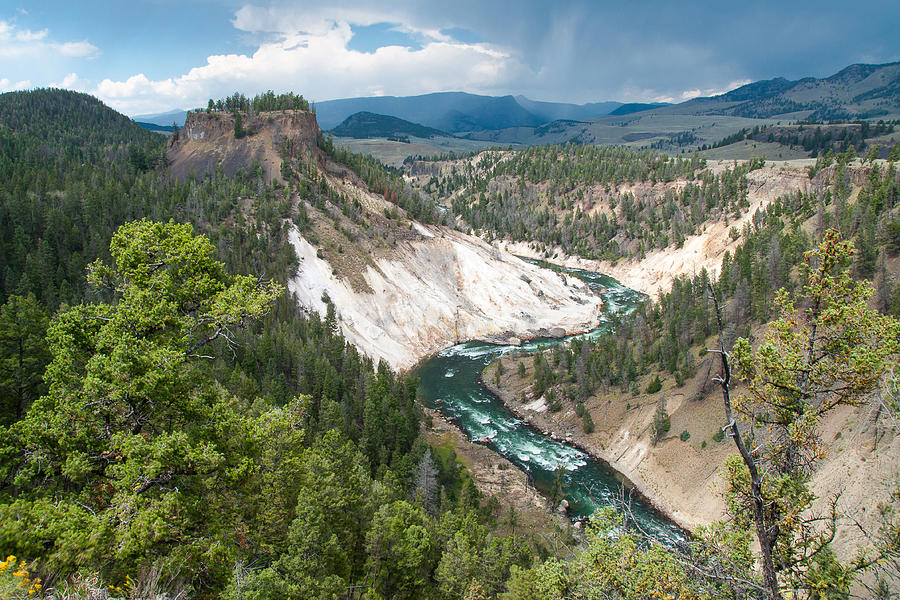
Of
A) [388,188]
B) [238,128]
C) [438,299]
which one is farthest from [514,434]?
[238,128]

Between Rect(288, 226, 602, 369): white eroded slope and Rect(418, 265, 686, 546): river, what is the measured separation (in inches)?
136

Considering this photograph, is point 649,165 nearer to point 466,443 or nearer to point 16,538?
point 466,443

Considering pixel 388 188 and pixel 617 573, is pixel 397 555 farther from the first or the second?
pixel 388 188

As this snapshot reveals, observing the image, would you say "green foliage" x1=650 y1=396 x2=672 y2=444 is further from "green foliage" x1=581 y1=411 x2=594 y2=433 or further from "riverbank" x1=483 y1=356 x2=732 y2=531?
"green foliage" x1=581 y1=411 x2=594 y2=433

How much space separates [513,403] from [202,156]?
76.4 metres

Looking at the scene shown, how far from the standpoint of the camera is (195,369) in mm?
10828

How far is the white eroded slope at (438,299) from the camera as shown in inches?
2616

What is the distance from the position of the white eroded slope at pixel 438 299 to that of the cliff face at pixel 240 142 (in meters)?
26.9

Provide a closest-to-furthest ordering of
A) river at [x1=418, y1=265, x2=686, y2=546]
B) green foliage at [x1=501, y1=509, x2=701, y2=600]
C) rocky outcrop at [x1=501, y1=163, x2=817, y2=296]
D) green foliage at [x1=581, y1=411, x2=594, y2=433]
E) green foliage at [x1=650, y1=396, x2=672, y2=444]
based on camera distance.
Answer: green foliage at [x1=501, y1=509, x2=701, y2=600], river at [x1=418, y1=265, x2=686, y2=546], green foliage at [x1=650, y1=396, x2=672, y2=444], green foliage at [x1=581, y1=411, x2=594, y2=433], rocky outcrop at [x1=501, y1=163, x2=817, y2=296]

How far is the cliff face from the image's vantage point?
90688mm

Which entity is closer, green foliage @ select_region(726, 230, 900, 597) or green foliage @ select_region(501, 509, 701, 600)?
green foliage @ select_region(726, 230, 900, 597)

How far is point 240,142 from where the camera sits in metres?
94.2

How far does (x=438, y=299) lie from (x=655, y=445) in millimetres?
40242

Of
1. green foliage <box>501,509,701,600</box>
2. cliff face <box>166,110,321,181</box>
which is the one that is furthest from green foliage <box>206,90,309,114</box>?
green foliage <box>501,509,701,600</box>
